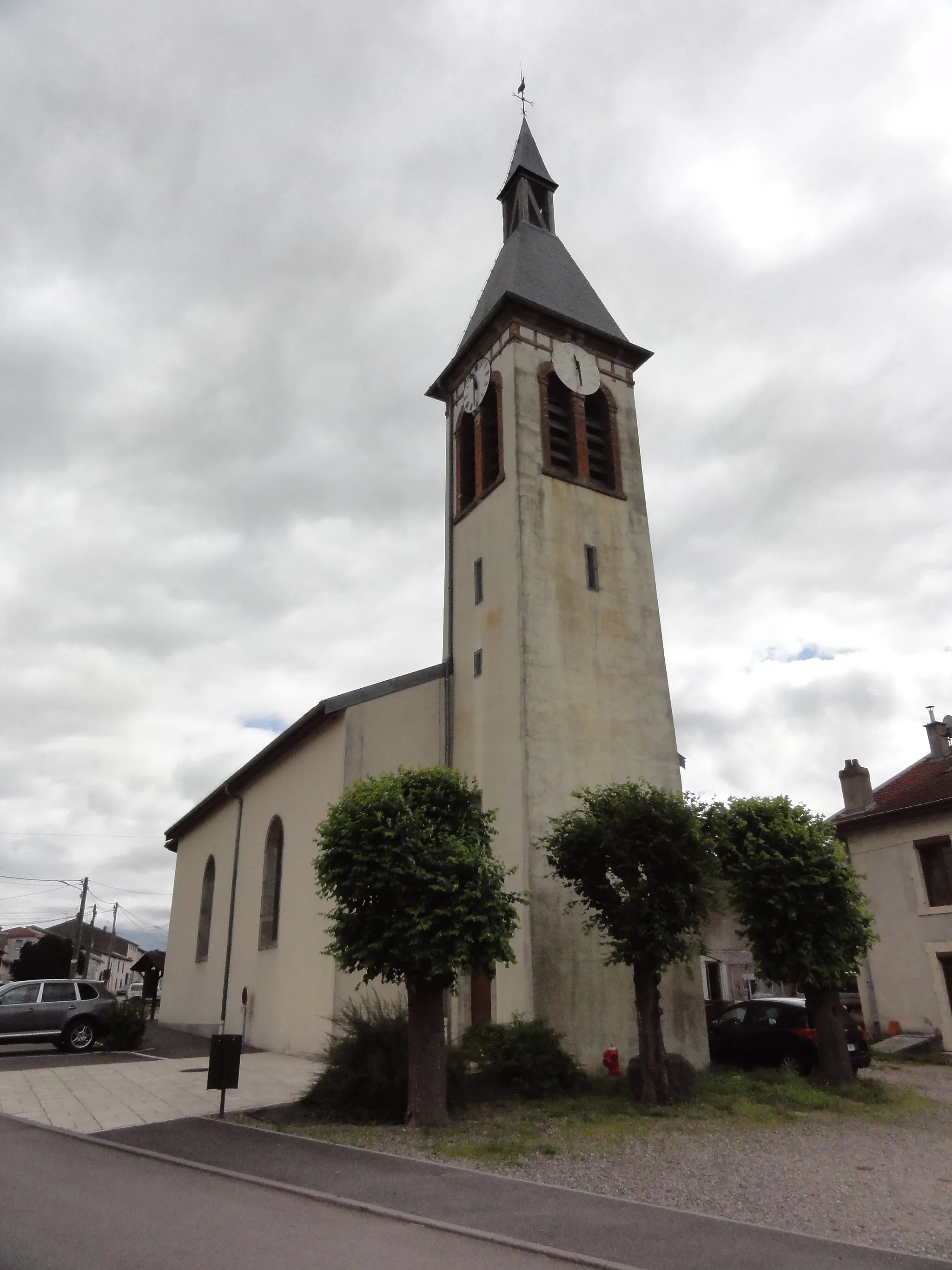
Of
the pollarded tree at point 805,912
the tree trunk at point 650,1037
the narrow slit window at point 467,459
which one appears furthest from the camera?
the narrow slit window at point 467,459

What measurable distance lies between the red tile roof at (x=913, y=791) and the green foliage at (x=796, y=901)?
8.06m

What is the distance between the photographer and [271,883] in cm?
2033

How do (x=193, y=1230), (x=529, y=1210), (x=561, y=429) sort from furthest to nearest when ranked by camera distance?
(x=561, y=429) < (x=529, y=1210) < (x=193, y=1230)

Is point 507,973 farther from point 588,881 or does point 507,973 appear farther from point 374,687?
point 374,687

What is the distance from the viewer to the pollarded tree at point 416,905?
1022cm

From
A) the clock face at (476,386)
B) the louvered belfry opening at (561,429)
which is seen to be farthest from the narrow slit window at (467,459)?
the louvered belfry opening at (561,429)

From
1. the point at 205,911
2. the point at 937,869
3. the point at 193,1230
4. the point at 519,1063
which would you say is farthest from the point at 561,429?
the point at 205,911

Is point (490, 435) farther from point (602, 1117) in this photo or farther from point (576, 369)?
point (602, 1117)

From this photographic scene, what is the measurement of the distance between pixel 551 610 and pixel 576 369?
6.77 m

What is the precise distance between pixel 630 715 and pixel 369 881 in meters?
8.20

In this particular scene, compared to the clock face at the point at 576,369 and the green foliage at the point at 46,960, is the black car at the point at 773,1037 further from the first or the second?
the green foliage at the point at 46,960

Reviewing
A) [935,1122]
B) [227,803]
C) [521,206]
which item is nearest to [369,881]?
[935,1122]

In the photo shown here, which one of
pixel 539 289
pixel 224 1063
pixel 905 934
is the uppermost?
pixel 539 289

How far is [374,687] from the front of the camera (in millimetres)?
17641
